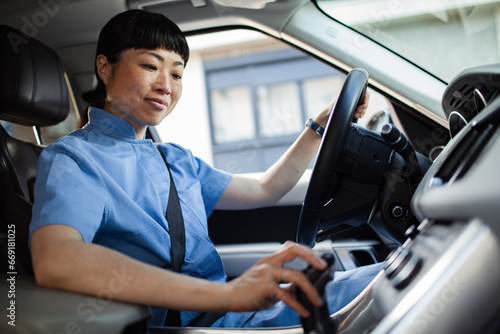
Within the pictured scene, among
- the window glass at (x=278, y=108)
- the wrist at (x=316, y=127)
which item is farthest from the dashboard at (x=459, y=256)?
the window glass at (x=278, y=108)

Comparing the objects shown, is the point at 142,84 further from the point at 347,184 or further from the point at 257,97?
the point at 257,97

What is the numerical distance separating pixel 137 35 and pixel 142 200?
16.8 inches

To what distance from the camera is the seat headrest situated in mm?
1162

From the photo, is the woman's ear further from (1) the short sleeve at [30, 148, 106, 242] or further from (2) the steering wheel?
(2) the steering wheel

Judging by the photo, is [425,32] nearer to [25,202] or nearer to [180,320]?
[180,320]

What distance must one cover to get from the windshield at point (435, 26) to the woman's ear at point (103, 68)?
731 mm

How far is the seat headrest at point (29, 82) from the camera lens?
116cm

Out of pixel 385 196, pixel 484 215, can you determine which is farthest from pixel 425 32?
pixel 484 215

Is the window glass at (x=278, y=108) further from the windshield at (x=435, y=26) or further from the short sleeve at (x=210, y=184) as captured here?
the short sleeve at (x=210, y=184)

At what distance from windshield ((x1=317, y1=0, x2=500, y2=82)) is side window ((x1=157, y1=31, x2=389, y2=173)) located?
206 inches

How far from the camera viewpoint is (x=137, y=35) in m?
1.08

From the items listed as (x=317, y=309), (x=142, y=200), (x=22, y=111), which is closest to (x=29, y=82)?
(x=22, y=111)

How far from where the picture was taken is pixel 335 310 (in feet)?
3.08

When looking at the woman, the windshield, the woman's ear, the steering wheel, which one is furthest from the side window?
the steering wheel
